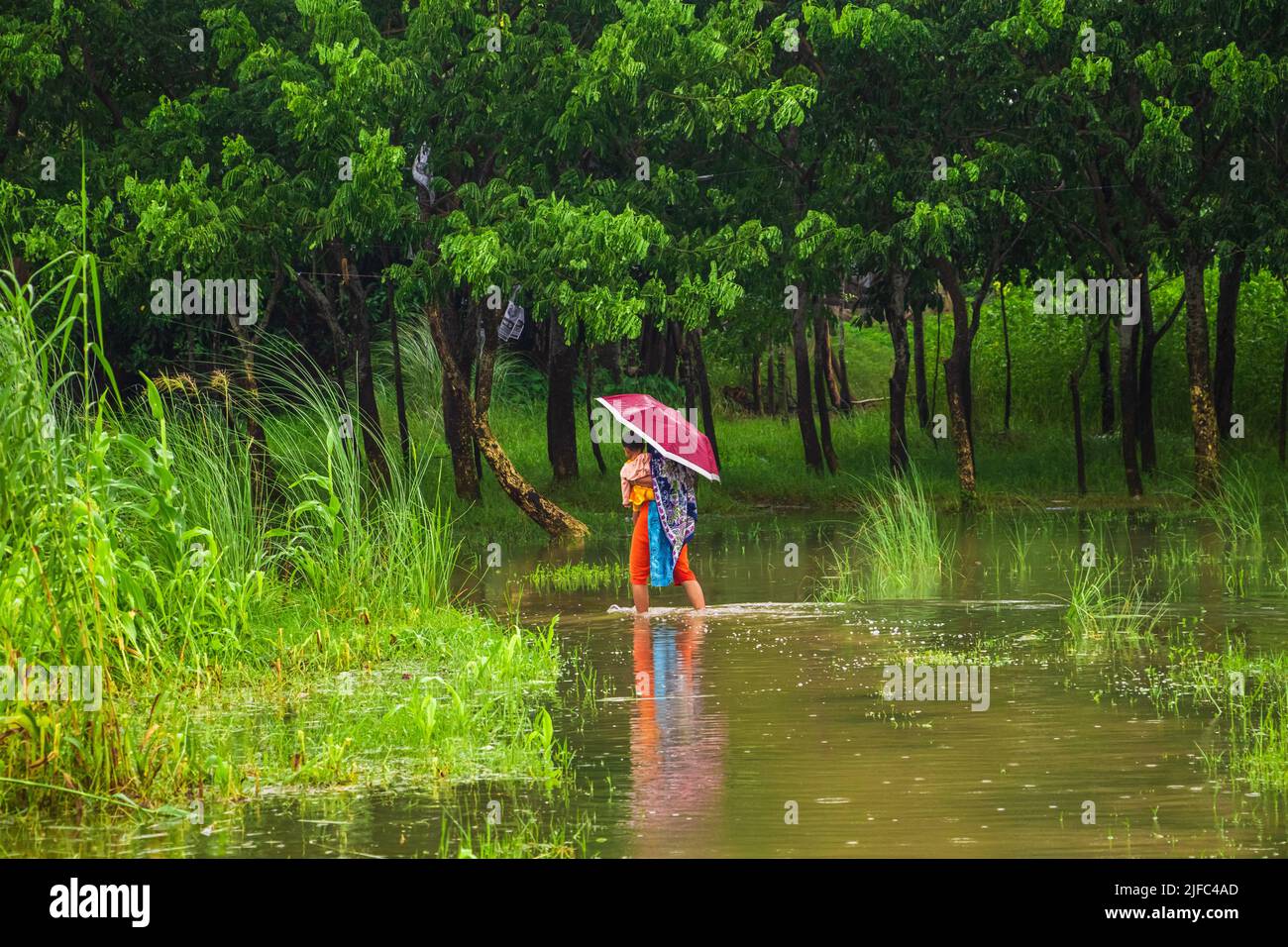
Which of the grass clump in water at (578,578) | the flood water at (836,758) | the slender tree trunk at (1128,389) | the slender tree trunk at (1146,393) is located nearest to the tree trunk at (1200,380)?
the slender tree trunk at (1128,389)

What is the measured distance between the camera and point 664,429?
13727 mm

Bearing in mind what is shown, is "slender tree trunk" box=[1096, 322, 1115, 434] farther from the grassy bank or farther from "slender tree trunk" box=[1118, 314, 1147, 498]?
the grassy bank

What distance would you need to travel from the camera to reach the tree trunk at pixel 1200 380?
23.7 m

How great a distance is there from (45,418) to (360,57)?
13429 mm

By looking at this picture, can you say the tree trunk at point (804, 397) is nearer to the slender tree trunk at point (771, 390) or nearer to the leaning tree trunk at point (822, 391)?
the leaning tree trunk at point (822, 391)

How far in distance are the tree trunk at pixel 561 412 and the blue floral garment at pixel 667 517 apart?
12.8 meters

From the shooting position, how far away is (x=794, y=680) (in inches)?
417

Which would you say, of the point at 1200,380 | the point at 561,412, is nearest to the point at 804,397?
the point at 561,412

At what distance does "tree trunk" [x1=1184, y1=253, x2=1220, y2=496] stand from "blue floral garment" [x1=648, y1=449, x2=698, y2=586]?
461 inches

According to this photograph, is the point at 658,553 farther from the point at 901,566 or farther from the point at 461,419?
the point at 461,419

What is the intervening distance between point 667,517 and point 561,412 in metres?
13.2

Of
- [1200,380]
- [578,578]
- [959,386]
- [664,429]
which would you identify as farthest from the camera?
[959,386]

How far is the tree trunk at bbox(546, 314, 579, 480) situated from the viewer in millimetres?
26969

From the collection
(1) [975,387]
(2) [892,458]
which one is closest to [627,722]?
(2) [892,458]
